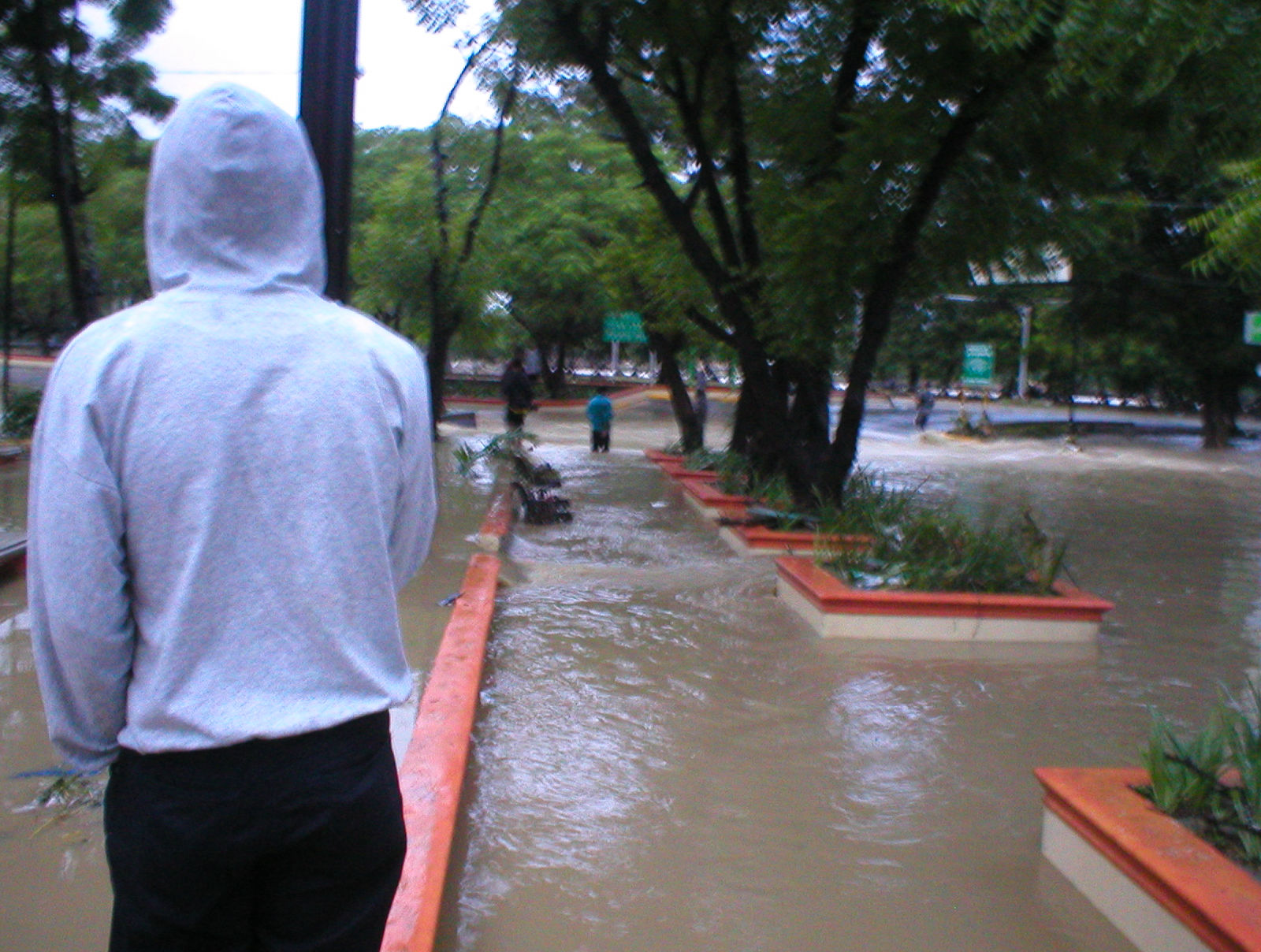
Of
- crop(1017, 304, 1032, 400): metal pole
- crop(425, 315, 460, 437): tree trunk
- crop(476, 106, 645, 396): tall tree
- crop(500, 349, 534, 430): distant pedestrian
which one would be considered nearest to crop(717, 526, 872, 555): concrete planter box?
crop(425, 315, 460, 437): tree trunk

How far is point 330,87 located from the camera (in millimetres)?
3182

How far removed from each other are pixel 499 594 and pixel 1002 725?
3719 millimetres

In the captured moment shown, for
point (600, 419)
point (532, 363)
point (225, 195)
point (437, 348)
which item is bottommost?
point (600, 419)

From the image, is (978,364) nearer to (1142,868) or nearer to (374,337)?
(1142,868)

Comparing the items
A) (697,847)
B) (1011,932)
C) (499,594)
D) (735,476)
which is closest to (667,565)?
(499,594)

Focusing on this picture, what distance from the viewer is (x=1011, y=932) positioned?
3.64m

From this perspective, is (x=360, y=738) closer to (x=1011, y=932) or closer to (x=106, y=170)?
(x=1011, y=932)

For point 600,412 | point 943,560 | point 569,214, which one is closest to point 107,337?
point 943,560

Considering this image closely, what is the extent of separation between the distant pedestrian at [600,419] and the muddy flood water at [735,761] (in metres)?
10.3

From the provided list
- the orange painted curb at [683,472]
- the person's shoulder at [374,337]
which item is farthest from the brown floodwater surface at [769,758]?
the orange painted curb at [683,472]

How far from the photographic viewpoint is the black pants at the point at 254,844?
5.39 ft

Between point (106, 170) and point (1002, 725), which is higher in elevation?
point (106, 170)

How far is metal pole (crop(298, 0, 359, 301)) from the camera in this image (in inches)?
125

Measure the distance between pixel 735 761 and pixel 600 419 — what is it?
15.6m
